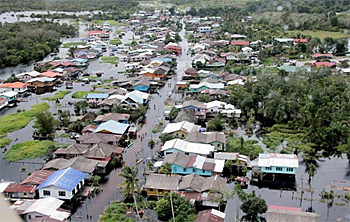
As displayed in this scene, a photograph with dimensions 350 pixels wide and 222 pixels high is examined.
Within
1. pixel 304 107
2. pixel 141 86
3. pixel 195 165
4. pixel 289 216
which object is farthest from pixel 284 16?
pixel 289 216

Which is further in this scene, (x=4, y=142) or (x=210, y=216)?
(x=4, y=142)

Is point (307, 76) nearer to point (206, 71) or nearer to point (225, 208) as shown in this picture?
point (206, 71)

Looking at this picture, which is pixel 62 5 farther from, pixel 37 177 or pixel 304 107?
pixel 37 177

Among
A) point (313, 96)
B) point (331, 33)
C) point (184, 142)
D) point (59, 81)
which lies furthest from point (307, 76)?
point (331, 33)

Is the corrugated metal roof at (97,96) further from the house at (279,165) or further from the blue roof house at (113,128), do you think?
the house at (279,165)

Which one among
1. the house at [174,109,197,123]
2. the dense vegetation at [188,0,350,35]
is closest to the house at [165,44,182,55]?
the dense vegetation at [188,0,350,35]
